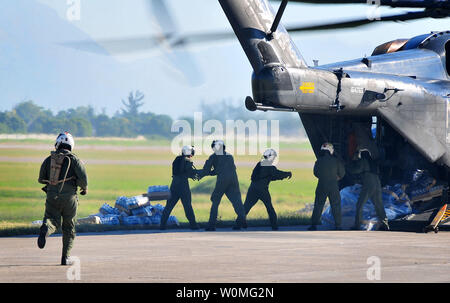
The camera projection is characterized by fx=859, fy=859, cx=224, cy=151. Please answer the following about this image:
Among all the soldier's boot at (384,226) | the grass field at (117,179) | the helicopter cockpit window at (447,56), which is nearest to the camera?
the soldier's boot at (384,226)

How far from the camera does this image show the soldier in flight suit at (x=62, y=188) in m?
11.6

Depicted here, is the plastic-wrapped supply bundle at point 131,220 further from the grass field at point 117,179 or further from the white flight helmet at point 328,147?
the white flight helmet at point 328,147

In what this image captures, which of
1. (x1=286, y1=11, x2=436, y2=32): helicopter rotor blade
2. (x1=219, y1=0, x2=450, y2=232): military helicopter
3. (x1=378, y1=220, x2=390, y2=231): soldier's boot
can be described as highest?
(x1=286, y1=11, x2=436, y2=32): helicopter rotor blade

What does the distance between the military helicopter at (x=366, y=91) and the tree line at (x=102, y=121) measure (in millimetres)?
17469

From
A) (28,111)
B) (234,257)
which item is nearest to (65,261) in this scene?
(234,257)

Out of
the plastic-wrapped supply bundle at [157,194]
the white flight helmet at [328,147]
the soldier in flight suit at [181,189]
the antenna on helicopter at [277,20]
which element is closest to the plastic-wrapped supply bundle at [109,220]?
the soldier in flight suit at [181,189]

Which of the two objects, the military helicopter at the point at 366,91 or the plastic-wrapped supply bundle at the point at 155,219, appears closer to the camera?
the military helicopter at the point at 366,91

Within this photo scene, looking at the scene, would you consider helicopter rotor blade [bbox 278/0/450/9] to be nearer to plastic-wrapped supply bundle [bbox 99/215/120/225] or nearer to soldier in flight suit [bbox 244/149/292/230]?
soldier in flight suit [bbox 244/149/292/230]

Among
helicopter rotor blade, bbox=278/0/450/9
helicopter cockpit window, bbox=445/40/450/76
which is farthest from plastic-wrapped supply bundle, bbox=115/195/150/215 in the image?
helicopter cockpit window, bbox=445/40/450/76

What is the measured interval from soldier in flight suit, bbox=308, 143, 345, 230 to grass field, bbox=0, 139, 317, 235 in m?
2.19

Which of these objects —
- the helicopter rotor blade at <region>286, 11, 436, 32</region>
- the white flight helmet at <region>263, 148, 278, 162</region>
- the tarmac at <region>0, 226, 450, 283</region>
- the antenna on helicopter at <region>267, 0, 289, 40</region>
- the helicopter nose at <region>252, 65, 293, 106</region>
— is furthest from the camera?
the white flight helmet at <region>263, 148, 278, 162</region>

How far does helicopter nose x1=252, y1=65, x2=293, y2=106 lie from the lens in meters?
16.0

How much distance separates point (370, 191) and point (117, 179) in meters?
27.8
